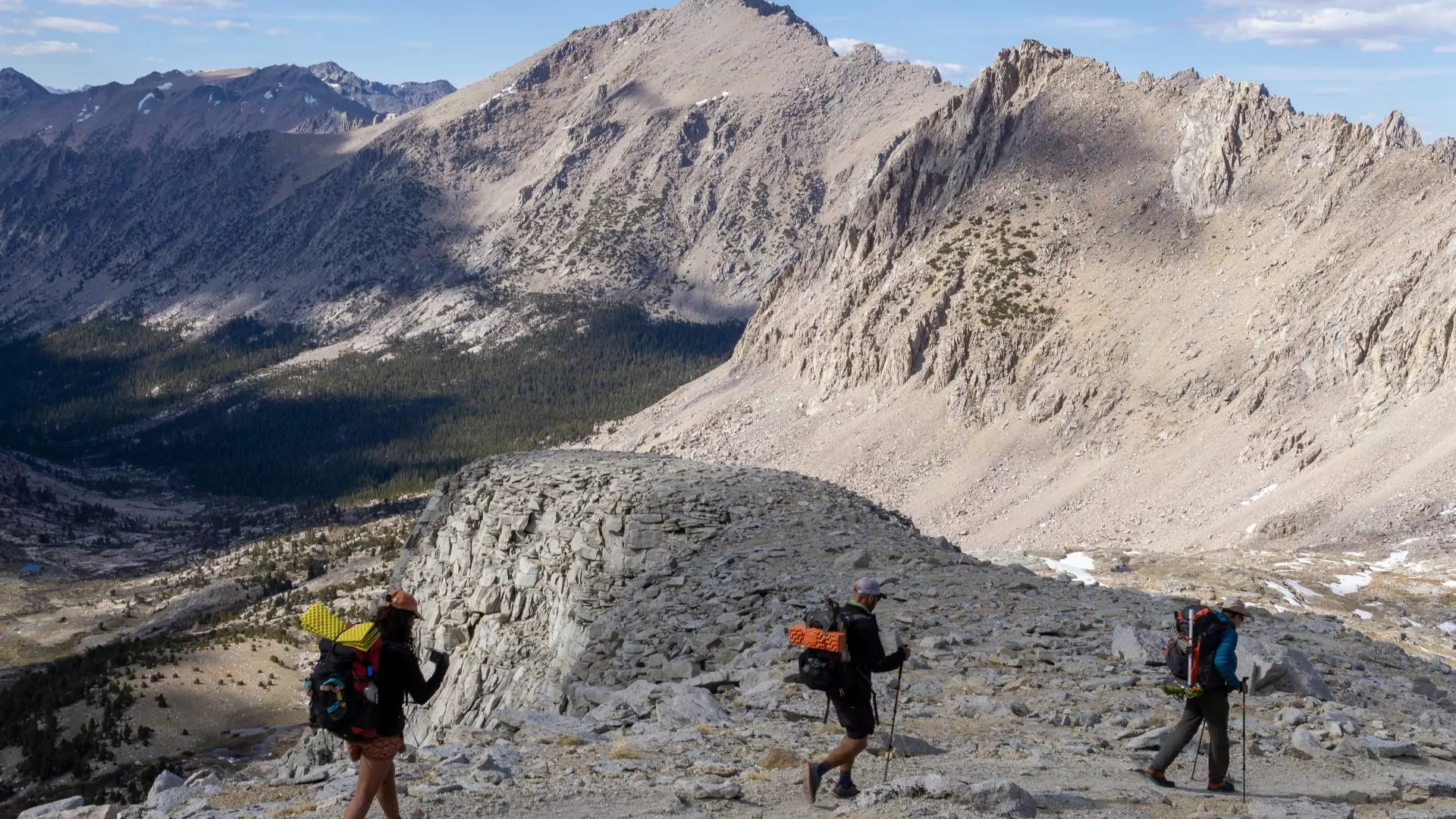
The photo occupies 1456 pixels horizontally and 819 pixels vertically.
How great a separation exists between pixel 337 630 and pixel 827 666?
5.19 metres

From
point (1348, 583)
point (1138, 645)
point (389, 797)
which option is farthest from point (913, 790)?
point (1348, 583)

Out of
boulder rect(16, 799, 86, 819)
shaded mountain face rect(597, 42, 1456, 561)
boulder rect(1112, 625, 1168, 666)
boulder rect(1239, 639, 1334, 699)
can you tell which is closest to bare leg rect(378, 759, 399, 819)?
boulder rect(16, 799, 86, 819)

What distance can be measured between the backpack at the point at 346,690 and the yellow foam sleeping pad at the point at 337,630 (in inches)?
1.6

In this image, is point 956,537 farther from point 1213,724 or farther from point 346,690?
point 346,690

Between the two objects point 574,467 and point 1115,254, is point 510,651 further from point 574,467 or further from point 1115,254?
point 1115,254

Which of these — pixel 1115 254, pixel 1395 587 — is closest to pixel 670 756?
pixel 1395 587

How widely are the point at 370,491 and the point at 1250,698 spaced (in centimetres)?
14936

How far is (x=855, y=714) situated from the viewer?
13523 millimetres

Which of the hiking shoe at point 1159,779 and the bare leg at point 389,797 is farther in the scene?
the hiking shoe at point 1159,779

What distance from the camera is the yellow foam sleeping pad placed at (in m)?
11.9

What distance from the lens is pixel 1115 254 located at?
8500 cm

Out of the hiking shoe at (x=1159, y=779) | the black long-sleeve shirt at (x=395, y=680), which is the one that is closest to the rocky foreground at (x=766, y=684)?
the hiking shoe at (x=1159, y=779)

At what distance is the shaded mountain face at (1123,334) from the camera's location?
204 ft

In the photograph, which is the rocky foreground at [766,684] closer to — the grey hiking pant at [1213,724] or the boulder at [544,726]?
the boulder at [544,726]
